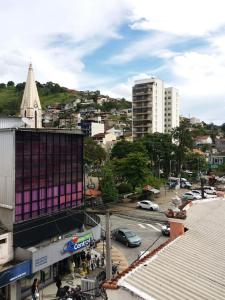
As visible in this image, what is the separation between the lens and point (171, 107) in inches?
4181

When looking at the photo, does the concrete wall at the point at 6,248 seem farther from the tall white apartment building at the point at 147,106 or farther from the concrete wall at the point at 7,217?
the tall white apartment building at the point at 147,106

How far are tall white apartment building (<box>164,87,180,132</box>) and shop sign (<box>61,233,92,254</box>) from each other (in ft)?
273

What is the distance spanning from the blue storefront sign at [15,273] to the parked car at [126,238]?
12193 mm

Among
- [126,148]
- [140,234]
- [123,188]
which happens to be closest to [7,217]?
[140,234]

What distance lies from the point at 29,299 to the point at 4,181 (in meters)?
7.32

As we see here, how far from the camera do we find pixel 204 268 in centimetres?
1298

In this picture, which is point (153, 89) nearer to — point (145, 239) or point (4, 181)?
point (145, 239)

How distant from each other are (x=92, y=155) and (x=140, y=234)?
3375 centimetres

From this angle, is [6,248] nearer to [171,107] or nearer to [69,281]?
[69,281]

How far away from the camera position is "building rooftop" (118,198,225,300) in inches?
428

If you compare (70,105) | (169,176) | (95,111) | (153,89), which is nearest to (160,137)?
(169,176)

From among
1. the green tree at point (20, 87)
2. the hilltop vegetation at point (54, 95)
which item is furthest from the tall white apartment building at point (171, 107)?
the green tree at point (20, 87)

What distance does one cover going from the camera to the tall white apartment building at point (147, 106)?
96.3m

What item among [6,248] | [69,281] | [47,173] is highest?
[47,173]
